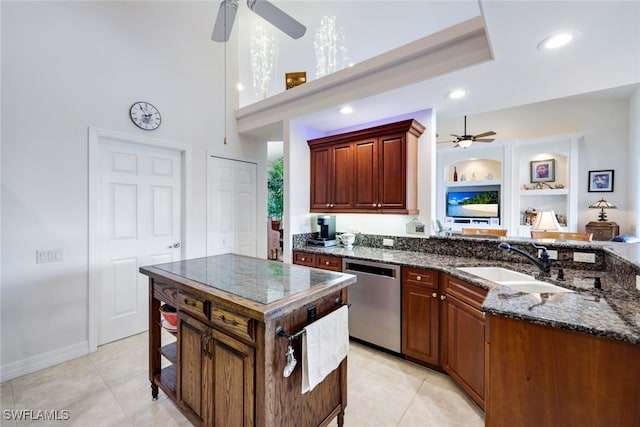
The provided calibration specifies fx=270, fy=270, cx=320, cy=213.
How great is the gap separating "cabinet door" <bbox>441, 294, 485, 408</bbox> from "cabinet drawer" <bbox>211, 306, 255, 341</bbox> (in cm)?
149

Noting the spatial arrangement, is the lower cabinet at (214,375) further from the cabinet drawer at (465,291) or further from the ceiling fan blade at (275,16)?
the ceiling fan blade at (275,16)

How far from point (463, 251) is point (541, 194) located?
5.60 meters

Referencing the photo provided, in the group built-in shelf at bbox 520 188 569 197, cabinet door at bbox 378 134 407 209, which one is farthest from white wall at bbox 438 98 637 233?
cabinet door at bbox 378 134 407 209

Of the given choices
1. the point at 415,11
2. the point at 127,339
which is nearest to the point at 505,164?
the point at 415,11

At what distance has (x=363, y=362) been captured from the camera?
2465 mm

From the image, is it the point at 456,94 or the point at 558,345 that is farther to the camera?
the point at 456,94

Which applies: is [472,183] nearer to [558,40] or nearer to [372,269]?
[372,269]

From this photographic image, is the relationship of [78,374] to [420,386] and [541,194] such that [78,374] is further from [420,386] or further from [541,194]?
[541,194]

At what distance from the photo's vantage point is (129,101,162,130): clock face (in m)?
2.93

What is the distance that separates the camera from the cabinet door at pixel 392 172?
9.43 feet

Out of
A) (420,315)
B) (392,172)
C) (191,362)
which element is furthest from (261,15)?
(420,315)

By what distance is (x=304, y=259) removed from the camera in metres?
3.24

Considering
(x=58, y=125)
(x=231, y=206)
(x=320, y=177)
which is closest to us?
(x=58, y=125)

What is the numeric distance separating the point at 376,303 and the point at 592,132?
279 inches
